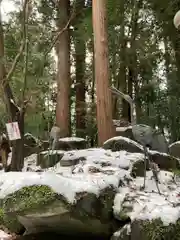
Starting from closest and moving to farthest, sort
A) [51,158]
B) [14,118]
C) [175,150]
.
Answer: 1. [14,118]
2. [175,150]
3. [51,158]

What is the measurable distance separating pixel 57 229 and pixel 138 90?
8.50 metres

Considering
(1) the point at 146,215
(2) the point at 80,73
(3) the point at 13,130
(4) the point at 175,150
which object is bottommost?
(1) the point at 146,215

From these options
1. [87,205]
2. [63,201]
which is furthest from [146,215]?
[63,201]

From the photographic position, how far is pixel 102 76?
6969mm

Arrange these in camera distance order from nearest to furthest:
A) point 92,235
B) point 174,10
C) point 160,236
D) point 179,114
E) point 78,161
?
point 160,236
point 92,235
point 78,161
point 174,10
point 179,114

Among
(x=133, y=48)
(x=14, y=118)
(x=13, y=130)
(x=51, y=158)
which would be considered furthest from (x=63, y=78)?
(x=13, y=130)

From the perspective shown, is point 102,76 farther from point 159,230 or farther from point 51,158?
point 159,230

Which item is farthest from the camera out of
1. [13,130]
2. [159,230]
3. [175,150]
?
[175,150]

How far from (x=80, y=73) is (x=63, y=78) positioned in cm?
194

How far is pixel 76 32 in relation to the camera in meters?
10.5

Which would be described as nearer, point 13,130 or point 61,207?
point 61,207

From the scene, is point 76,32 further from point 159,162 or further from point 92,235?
point 92,235

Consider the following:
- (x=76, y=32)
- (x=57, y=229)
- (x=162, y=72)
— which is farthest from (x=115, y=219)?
(x=162, y=72)

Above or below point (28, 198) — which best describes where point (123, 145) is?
above
